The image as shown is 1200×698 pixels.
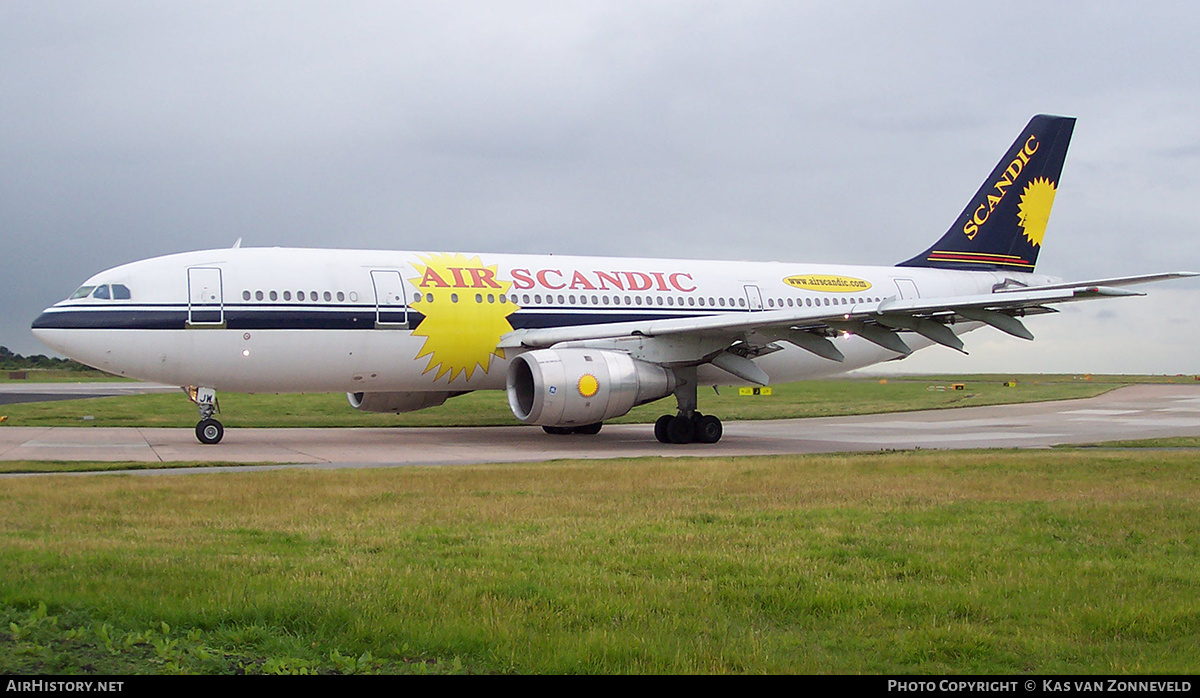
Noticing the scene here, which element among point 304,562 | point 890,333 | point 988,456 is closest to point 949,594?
point 304,562

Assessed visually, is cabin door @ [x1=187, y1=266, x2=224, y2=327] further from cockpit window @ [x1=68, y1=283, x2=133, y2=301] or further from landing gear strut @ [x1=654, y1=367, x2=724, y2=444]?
landing gear strut @ [x1=654, y1=367, x2=724, y2=444]

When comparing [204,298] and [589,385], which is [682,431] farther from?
[204,298]

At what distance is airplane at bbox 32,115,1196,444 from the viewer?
1791 centimetres

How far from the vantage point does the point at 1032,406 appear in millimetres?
33219

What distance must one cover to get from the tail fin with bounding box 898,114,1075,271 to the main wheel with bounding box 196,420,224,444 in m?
17.2

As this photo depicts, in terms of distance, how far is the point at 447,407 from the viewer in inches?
1214

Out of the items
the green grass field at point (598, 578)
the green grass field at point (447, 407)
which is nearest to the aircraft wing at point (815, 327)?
the green grass field at point (447, 407)

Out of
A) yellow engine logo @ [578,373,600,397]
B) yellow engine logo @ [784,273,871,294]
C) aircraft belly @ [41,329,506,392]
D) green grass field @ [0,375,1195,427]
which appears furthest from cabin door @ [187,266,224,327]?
yellow engine logo @ [784,273,871,294]

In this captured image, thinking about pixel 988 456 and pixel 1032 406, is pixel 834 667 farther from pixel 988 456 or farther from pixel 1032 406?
pixel 1032 406

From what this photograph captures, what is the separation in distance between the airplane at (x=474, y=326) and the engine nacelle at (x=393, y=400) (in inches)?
1.4

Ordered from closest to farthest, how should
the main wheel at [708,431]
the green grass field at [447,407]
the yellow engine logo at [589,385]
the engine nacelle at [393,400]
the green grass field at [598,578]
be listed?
the green grass field at [598,578] < the yellow engine logo at [589,385] < the main wheel at [708,431] < the engine nacelle at [393,400] < the green grass field at [447,407]

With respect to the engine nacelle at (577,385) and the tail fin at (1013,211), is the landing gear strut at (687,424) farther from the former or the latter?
the tail fin at (1013,211)

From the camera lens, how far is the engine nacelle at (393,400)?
2195 cm
